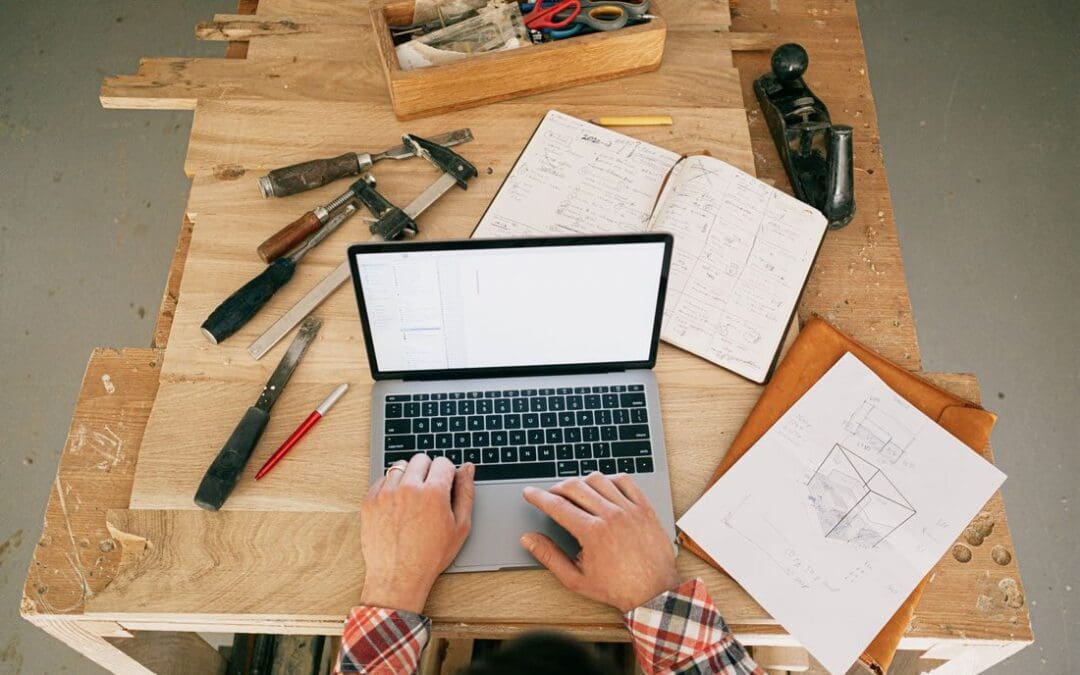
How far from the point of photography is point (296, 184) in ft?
3.47

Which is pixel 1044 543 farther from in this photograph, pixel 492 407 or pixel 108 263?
pixel 108 263

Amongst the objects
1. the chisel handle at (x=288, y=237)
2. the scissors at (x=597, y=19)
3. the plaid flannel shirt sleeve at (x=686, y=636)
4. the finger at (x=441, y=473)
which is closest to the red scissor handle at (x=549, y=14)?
the scissors at (x=597, y=19)

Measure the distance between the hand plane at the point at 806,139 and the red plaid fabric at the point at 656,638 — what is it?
0.57 metres

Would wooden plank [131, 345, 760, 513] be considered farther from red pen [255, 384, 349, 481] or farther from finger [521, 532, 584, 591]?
finger [521, 532, 584, 591]

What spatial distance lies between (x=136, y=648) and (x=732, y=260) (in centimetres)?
96

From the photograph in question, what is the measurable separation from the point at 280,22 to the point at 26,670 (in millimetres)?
1462

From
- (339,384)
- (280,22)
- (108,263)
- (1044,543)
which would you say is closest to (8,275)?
(108,263)

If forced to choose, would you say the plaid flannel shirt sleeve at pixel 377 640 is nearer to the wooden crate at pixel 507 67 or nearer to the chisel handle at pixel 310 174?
the chisel handle at pixel 310 174

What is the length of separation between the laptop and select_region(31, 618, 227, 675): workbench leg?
0.41 meters

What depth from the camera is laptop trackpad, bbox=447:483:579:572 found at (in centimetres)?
85

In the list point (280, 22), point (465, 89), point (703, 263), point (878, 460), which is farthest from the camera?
point (280, 22)

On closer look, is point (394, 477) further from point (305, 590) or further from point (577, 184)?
point (577, 184)

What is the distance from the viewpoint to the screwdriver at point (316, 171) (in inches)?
41.4

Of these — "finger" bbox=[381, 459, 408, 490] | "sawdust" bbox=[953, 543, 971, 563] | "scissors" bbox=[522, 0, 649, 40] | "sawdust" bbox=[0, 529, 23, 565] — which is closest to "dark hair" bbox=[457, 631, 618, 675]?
"finger" bbox=[381, 459, 408, 490]
